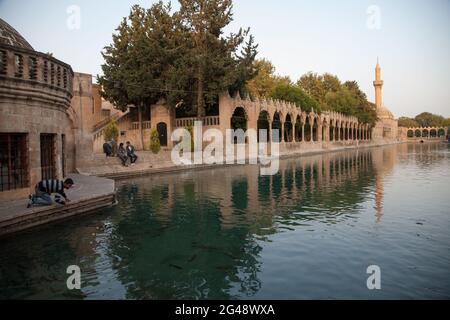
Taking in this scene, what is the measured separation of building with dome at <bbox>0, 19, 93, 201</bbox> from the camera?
419 inches

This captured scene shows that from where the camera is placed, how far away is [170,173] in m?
25.2

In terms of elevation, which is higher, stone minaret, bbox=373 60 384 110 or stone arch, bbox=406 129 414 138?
stone minaret, bbox=373 60 384 110

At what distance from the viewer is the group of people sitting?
23.8 meters

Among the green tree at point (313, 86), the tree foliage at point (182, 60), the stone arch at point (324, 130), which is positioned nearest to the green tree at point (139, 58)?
the tree foliage at point (182, 60)

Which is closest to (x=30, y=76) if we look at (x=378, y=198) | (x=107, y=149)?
(x=378, y=198)

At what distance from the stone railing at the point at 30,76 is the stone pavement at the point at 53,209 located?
326cm

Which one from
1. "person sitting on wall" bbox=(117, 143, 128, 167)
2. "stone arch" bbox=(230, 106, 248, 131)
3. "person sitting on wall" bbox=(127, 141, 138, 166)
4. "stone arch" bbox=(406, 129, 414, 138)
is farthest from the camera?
"stone arch" bbox=(406, 129, 414, 138)

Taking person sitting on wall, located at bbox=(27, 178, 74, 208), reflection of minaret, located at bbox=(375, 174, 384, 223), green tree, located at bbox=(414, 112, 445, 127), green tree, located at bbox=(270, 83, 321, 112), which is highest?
green tree, located at bbox=(414, 112, 445, 127)

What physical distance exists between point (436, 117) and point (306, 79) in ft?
376

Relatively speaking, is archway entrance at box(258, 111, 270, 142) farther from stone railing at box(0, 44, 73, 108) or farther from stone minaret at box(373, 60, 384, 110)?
stone minaret at box(373, 60, 384, 110)

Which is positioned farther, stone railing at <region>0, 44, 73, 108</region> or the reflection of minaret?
the reflection of minaret

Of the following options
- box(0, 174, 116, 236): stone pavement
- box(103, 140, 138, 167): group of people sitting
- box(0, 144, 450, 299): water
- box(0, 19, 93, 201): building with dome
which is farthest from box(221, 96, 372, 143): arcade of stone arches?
box(0, 144, 450, 299): water

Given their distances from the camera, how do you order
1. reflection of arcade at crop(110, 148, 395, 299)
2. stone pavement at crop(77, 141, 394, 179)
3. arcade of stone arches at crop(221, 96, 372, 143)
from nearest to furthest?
reflection of arcade at crop(110, 148, 395, 299) → stone pavement at crop(77, 141, 394, 179) → arcade of stone arches at crop(221, 96, 372, 143)

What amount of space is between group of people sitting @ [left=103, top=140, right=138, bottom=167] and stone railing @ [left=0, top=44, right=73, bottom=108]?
34.7 ft
